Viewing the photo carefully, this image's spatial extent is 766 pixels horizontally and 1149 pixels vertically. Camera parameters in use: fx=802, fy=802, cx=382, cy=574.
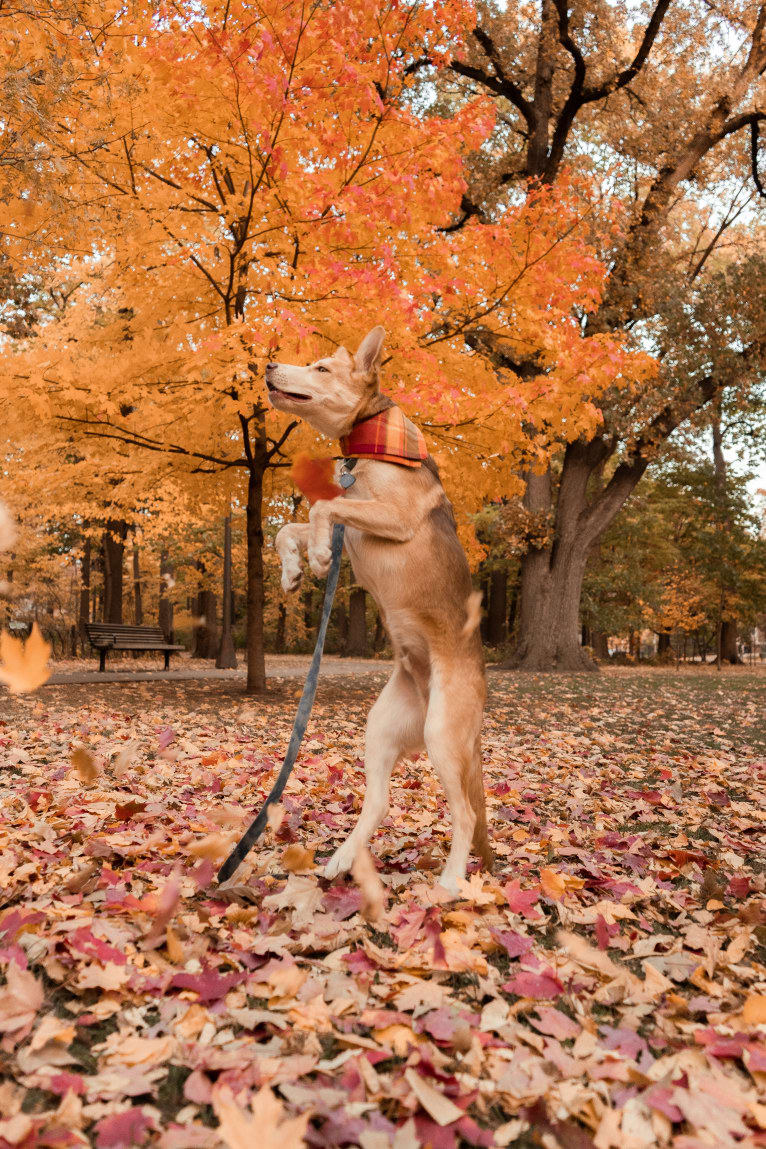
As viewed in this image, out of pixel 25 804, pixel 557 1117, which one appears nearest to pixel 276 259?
pixel 25 804

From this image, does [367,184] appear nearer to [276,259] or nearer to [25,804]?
[276,259]

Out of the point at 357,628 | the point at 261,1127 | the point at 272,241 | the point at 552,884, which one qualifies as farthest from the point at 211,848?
the point at 357,628

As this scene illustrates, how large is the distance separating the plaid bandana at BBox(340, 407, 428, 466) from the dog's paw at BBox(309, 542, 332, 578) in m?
0.44

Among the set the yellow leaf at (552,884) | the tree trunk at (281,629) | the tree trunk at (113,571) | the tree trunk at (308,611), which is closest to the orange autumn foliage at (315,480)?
the yellow leaf at (552,884)

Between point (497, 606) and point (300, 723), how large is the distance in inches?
1068

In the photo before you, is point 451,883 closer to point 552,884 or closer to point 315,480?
point 552,884

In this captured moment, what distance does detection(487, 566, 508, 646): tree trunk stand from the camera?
2952 centimetres

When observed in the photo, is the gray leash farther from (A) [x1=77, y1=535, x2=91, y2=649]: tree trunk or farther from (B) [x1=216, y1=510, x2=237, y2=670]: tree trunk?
(A) [x1=77, y1=535, x2=91, y2=649]: tree trunk

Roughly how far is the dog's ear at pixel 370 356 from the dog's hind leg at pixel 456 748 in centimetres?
126

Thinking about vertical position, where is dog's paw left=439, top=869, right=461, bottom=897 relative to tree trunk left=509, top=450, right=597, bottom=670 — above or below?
below

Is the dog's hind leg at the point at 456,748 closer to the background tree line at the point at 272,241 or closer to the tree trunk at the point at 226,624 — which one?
the background tree line at the point at 272,241

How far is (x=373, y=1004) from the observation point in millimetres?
2438

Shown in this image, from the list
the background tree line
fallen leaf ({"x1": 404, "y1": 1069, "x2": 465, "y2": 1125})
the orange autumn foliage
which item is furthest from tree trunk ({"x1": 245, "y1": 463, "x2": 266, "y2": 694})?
fallen leaf ({"x1": 404, "y1": 1069, "x2": 465, "y2": 1125})

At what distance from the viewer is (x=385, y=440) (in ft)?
10.6
